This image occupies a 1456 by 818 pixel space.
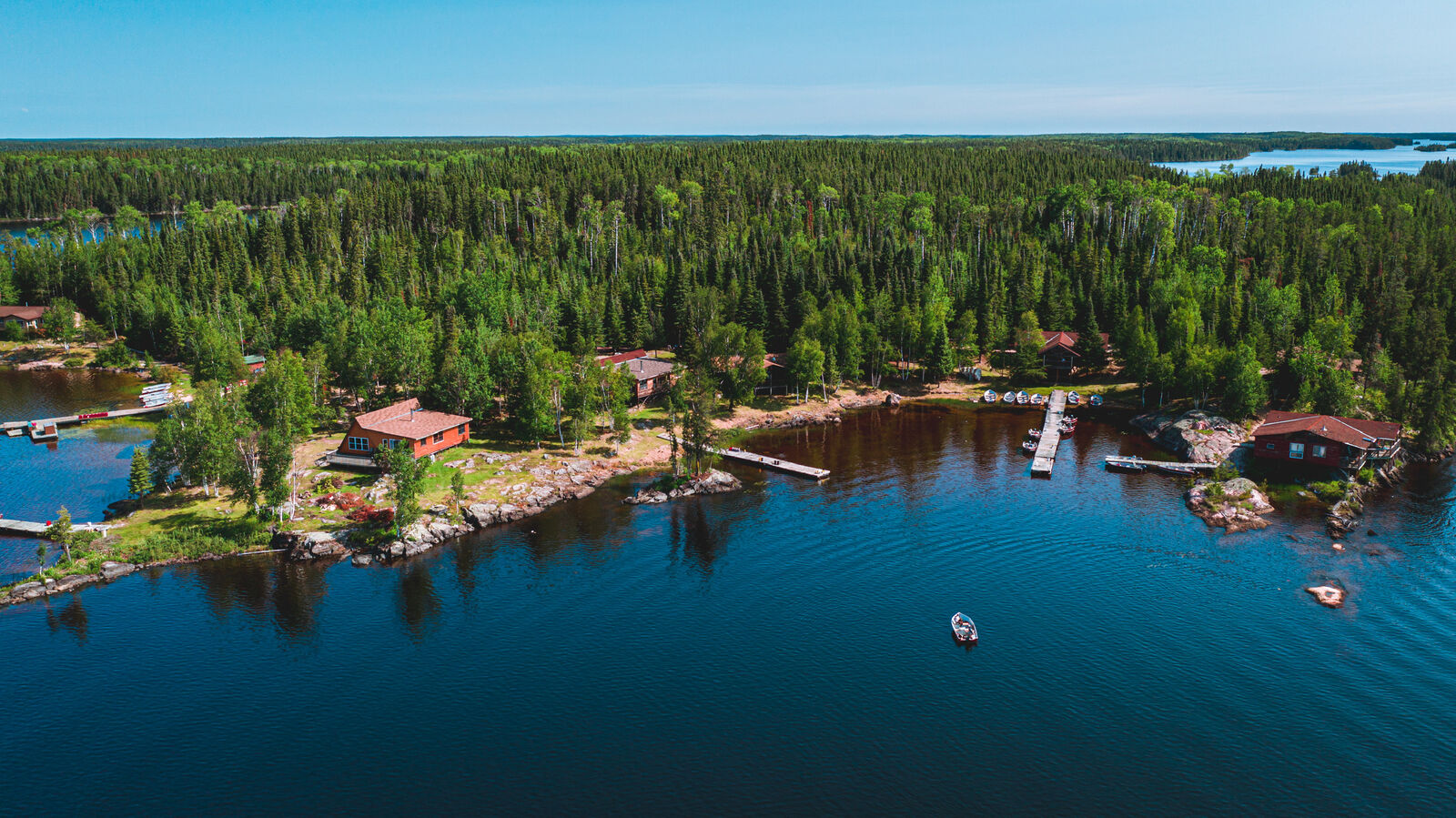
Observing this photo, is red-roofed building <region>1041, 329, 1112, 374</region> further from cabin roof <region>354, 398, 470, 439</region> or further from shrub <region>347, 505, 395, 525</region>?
shrub <region>347, 505, 395, 525</region>

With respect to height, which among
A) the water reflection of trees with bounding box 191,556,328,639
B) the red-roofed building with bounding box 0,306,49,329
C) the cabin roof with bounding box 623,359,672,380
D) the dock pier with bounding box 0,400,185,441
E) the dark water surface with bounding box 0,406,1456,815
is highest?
the red-roofed building with bounding box 0,306,49,329

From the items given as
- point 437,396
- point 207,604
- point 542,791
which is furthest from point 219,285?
point 542,791

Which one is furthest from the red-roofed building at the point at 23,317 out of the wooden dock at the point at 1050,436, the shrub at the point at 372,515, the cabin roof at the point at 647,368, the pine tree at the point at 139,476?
the wooden dock at the point at 1050,436

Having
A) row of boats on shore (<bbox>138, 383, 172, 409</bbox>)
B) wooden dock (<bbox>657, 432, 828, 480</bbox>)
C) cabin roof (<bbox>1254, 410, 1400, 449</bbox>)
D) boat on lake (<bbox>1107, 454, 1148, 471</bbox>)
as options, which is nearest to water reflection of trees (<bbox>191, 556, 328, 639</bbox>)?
wooden dock (<bbox>657, 432, 828, 480</bbox>)

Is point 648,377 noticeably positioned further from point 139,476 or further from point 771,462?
point 139,476

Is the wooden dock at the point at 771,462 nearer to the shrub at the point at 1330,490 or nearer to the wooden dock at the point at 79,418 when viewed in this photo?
the shrub at the point at 1330,490

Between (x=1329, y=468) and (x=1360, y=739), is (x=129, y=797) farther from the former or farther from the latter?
(x=1329, y=468)
